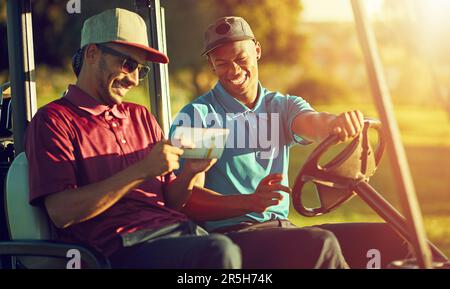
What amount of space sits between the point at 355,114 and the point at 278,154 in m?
0.50

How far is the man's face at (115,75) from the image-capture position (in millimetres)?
2967

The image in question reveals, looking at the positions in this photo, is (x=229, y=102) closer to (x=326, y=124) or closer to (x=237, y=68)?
(x=237, y=68)

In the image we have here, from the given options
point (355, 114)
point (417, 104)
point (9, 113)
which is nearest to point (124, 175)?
point (355, 114)

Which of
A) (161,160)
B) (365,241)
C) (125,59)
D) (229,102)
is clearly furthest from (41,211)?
(365,241)

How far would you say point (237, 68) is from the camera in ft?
11.4

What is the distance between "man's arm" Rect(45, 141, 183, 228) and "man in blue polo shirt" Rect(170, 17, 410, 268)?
499mm

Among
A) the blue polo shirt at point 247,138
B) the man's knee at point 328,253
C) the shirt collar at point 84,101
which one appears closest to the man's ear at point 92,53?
the shirt collar at point 84,101

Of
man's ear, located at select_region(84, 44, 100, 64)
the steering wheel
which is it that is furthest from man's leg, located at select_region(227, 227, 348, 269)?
man's ear, located at select_region(84, 44, 100, 64)

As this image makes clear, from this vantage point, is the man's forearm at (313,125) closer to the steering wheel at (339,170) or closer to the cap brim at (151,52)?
the steering wheel at (339,170)

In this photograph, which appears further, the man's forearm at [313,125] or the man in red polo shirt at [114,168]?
the man's forearm at [313,125]

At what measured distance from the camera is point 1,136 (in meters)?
3.66

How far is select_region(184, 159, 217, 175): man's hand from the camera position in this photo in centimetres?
305

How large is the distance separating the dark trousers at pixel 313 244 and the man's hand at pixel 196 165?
0.26 metres

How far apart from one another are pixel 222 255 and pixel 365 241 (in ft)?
2.90
